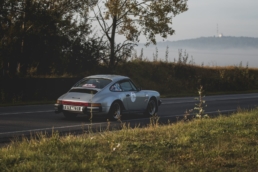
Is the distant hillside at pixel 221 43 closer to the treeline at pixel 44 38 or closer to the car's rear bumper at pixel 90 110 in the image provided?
the treeline at pixel 44 38

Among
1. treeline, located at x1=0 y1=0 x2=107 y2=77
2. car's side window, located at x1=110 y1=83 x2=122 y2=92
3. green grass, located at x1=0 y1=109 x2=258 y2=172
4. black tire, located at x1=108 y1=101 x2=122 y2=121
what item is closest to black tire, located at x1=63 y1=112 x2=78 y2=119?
black tire, located at x1=108 y1=101 x2=122 y2=121

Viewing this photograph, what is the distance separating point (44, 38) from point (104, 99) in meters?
12.7

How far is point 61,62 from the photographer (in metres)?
30.7

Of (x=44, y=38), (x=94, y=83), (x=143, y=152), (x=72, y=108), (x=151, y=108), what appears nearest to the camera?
(x=143, y=152)

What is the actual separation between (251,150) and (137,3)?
22.6 m

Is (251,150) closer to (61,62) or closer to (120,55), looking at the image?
(61,62)

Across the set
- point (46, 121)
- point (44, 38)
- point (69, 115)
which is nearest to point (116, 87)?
point (69, 115)

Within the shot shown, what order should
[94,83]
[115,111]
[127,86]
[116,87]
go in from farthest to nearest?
1. [127,86]
2. [116,87]
3. [94,83]
4. [115,111]

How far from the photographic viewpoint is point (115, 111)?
1739 cm

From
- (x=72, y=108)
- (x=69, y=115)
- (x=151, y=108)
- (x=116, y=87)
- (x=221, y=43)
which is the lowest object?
(x=69, y=115)

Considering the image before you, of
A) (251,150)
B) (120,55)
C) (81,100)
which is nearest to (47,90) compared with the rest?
(120,55)

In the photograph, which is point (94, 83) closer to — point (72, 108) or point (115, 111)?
point (115, 111)

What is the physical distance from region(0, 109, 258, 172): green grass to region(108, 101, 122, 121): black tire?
480 centimetres

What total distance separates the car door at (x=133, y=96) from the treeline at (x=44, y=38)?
9.76 metres
